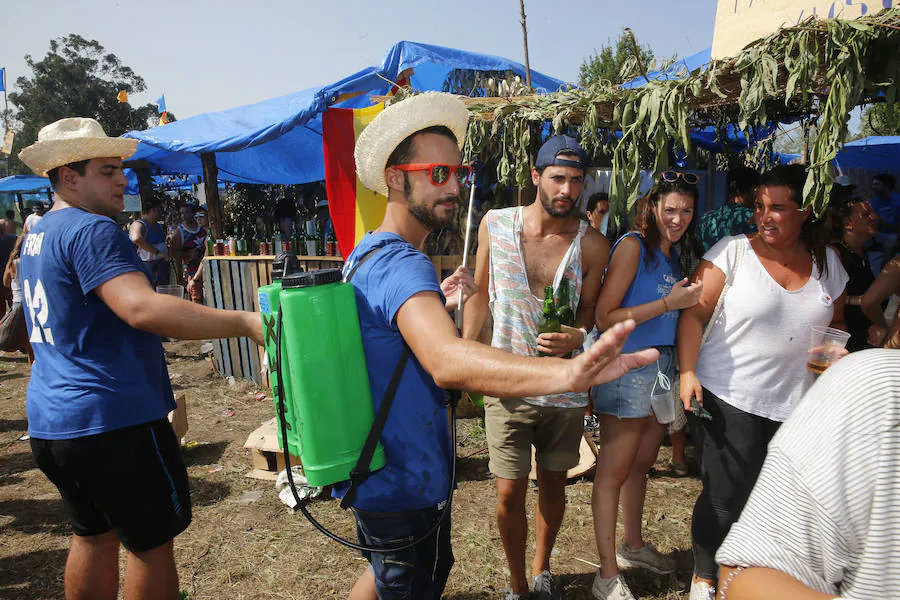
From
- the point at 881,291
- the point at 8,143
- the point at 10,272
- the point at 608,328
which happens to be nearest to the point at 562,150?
the point at 608,328

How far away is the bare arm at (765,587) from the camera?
3.04 feet

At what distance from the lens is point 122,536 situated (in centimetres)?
210

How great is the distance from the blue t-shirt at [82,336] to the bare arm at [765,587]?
6.98 ft

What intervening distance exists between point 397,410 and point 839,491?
1136 mm

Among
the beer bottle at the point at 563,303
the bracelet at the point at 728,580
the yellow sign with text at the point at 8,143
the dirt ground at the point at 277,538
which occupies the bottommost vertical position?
the dirt ground at the point at 277,538

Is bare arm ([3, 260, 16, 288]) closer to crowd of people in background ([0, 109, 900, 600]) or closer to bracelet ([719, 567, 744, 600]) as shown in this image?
crowd of people in background ([0, 109, 900, 600])

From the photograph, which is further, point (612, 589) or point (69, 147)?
point (612, 589)

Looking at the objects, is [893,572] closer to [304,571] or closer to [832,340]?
[832,340]

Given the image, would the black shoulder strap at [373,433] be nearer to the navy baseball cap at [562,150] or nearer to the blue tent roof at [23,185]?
the navy baseball cap at [562,150]

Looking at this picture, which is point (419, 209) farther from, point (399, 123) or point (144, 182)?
point (144, 182)

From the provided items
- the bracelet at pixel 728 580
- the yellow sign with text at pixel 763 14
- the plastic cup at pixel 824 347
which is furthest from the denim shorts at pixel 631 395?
the yellow sign with text at pixel 763 14

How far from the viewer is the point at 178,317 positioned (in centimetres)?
186

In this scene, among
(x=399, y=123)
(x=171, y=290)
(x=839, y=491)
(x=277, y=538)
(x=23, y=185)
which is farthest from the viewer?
(x=23, y=185)

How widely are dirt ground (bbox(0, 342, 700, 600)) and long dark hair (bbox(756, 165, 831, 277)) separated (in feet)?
6.60
